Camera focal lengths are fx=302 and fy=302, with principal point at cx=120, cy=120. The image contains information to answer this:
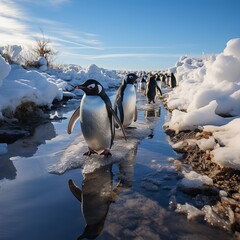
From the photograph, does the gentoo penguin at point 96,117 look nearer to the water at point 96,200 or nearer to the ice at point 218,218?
the water at point 96,200

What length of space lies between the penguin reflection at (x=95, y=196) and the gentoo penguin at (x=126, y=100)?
2.36m

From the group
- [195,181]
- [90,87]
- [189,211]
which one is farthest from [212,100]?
[189,211]

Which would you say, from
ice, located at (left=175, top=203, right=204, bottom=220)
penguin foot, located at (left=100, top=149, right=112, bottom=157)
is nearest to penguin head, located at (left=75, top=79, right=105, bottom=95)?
penguin foot, located at (left=100, top=149, right=112, bottom=157)

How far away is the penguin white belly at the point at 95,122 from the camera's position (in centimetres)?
401

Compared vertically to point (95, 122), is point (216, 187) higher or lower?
lower

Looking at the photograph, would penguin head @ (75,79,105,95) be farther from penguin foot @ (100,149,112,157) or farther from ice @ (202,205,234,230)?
ice @ (202,205,234,230)

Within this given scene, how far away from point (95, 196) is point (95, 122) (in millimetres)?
1345

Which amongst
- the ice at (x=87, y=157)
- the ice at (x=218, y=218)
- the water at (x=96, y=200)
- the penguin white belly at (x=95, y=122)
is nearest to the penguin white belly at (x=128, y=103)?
the ice at (x=87, y=157)

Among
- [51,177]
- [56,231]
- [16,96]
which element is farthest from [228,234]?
[16,96]

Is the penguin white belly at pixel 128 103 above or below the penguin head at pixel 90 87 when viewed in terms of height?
below

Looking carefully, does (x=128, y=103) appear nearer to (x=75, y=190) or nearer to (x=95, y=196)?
(x=75, y=190)

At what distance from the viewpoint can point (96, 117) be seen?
160 inches

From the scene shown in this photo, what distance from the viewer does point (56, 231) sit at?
229 cm

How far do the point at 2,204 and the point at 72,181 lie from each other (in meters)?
0.82
